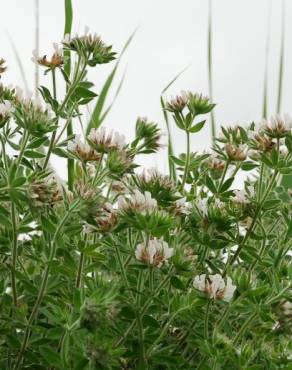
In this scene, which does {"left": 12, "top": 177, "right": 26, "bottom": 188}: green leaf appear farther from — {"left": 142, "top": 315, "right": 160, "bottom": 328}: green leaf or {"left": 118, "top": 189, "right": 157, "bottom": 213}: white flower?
{"left": 142, "top": 315, "right": 160, "bottom": 328}: green leaf

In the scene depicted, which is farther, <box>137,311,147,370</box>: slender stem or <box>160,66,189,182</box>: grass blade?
<box>160,66,189,182</box>: grass blade

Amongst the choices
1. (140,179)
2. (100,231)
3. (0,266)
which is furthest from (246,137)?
(0,266)

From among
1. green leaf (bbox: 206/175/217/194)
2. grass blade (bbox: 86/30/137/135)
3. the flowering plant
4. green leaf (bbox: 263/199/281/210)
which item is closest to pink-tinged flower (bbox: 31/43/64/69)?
the flowering plant

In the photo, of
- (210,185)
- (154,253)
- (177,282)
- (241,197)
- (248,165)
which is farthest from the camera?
(248,165)

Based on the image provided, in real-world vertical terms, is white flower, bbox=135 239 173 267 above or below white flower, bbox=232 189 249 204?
below

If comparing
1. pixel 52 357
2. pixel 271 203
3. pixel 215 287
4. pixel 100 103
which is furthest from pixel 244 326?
pixel 100 103

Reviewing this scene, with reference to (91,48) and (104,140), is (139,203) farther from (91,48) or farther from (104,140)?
(91,48)
